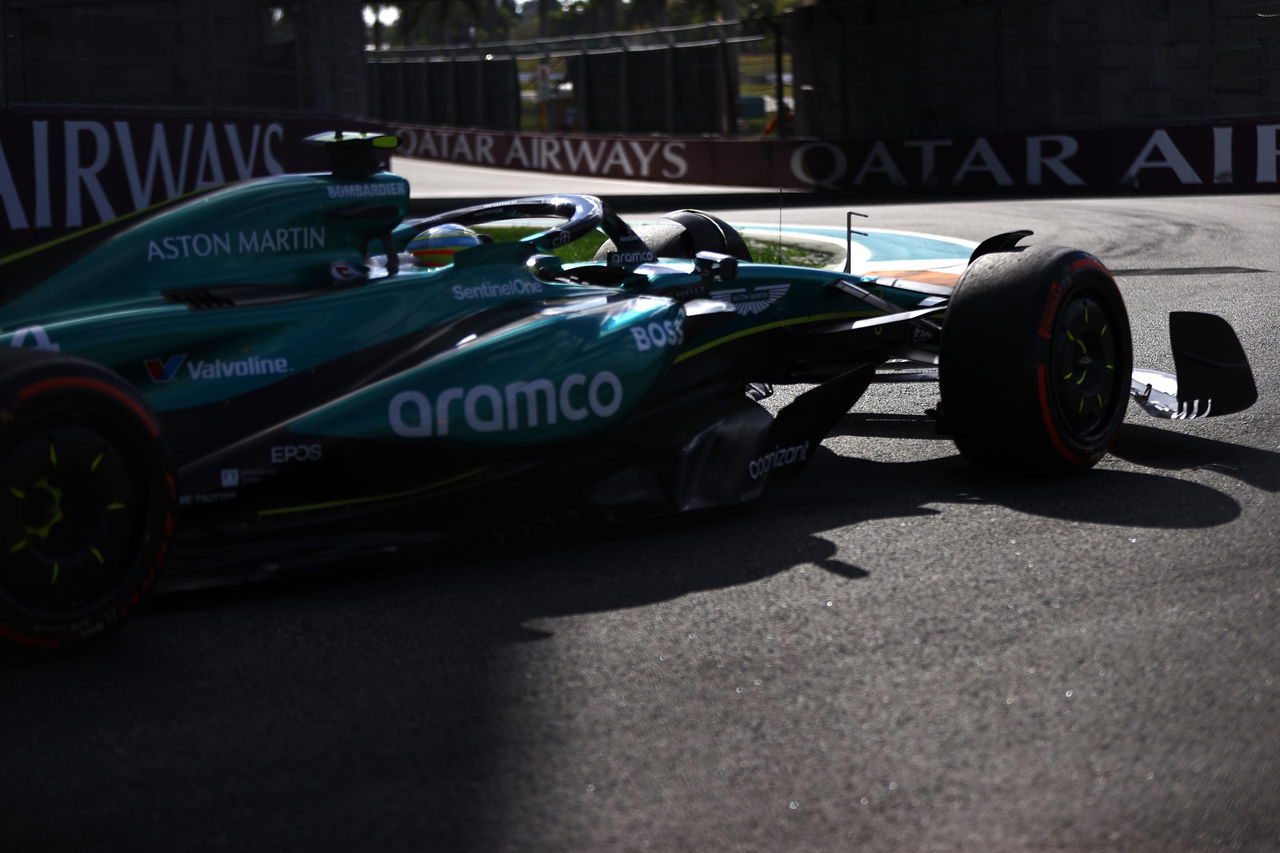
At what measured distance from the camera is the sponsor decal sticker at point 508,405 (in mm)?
4402

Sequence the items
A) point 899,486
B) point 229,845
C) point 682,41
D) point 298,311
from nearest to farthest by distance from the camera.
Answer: point 229,845 → point 298,311 → point 899,486 → point 682,41

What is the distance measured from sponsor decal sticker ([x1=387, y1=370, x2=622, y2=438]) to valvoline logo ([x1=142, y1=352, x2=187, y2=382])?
23.2 inches

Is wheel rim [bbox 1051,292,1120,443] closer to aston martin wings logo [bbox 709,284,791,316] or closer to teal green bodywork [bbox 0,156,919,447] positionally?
aston martin wings logo [bbox 709,284,791,316]

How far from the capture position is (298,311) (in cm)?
453

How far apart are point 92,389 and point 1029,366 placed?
9.60 ft

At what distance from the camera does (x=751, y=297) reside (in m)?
5.67

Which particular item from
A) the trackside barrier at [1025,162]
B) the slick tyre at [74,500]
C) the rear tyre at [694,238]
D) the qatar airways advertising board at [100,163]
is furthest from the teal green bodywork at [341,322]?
the trackside barrier at [1025,162]

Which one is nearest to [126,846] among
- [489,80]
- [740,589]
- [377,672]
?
[377,672]

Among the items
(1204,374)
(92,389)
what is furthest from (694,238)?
(92,389)

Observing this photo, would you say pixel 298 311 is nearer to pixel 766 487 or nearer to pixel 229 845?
pixel 766 487

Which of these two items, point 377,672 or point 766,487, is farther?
point 766,487

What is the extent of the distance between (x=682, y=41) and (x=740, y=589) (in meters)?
28.4

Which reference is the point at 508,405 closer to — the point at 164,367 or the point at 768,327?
the point at 164,367

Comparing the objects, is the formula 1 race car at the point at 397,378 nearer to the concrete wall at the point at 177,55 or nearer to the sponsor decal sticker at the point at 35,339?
the sponsor decal sticker at the point at 35,339
